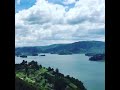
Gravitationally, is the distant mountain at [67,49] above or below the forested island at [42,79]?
above

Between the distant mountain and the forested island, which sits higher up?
the distant mountain
